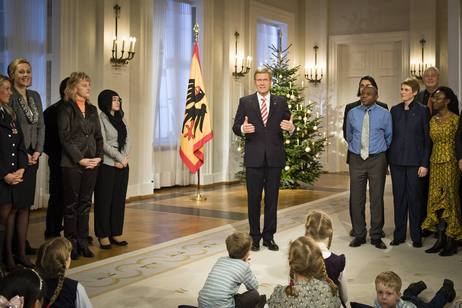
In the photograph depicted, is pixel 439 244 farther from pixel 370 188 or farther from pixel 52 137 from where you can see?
pixel 52 137

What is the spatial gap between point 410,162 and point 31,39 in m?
4.80

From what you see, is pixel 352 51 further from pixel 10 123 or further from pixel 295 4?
pixel 10 123

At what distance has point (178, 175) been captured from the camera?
9.89 metres

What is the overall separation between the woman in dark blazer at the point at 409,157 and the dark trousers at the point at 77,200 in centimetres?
263

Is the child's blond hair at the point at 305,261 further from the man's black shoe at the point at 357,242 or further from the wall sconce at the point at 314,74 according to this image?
the wall sconce at the point at 314,74

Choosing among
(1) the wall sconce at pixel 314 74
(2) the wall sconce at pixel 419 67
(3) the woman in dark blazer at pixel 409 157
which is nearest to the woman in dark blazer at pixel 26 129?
→ (3) the woman in dark blazer at pixel 409 157

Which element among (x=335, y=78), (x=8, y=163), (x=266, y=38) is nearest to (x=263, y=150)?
(x=8, y=163)

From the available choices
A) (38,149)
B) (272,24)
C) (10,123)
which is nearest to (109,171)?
(38,149)

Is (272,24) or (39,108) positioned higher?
(272,24)

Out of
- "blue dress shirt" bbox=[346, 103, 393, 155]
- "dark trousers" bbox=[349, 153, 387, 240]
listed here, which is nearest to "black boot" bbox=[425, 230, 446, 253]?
"dark trousers" bbox=[349, 153, 387, 240]

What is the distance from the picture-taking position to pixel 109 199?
16.5 ft

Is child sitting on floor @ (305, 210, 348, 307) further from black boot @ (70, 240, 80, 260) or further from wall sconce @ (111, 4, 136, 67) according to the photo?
wall sconce @ (111, 4, 136, 67)

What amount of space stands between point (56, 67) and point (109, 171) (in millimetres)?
2869

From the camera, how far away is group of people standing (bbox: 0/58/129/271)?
13.5 ft
